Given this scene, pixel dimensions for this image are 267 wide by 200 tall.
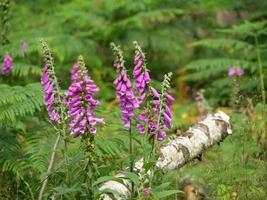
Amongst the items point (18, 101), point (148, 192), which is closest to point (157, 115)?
point (148, 192)

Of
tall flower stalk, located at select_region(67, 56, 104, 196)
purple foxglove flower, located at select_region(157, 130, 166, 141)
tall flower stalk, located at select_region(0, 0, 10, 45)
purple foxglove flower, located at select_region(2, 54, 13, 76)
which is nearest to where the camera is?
tall flower stalk, located at select_region(67, 56, 104, 196)

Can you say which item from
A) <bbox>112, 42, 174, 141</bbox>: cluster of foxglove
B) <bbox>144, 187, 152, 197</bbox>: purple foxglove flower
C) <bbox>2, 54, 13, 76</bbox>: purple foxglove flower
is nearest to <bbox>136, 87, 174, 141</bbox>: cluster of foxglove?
<bbox>112, 42, 174, 141</bbox>: cluster of foxglove

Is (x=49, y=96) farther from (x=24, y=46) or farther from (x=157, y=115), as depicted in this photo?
(x=24, y=46)

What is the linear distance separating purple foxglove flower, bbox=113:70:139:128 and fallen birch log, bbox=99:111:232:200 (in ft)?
1.98

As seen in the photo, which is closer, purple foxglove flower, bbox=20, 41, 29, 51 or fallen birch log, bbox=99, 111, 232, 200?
fallen birch log, bbox=99, 111, 232, 200

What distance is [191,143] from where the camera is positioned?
198 inches

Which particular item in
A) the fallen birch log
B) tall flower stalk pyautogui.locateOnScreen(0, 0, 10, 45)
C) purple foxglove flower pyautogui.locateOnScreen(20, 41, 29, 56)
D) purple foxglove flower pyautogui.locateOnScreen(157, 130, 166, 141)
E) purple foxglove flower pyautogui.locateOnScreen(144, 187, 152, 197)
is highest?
tall flower stalk pyautogui.locateOnScreen(0, 0, 10, 45)

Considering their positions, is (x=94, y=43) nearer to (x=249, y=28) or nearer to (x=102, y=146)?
(x=249, y=28)

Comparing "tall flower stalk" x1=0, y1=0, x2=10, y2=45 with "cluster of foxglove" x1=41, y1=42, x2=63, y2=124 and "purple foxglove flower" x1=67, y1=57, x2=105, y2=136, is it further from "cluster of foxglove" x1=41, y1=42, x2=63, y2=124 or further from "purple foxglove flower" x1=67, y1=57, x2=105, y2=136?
"purple foxglove flower" x1=67, y1=57, x2=105, y2=136

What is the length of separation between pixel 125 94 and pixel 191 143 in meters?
1.41

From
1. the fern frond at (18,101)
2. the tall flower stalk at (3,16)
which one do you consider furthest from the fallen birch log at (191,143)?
the tall flower stalk at (3,16)

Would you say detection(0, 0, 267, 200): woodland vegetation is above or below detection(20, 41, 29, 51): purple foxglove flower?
below

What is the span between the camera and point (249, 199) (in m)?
4.35

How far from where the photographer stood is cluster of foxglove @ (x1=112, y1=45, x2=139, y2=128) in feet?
12.4
